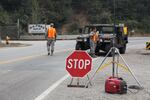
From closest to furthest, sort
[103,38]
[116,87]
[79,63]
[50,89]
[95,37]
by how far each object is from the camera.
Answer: [116,87]
[50,89]
[79,63]
[95,37]
[103,38]

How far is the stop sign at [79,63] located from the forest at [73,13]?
5960cm

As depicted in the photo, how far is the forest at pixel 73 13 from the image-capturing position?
3017 inches

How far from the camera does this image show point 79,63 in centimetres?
1338

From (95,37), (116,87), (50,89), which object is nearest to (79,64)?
(50,89)

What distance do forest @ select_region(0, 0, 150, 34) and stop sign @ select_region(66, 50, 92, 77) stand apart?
59.6m

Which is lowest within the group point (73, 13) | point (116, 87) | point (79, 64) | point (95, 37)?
point (116, 87)

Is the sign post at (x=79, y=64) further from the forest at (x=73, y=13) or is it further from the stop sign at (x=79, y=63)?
the forest at (x=73, y=13)

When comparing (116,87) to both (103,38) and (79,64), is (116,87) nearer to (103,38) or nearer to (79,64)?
(79,64)

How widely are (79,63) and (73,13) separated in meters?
72.8

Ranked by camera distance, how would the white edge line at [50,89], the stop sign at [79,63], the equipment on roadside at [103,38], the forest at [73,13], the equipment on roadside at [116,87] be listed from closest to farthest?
the white edge line at [50,89]
the equipment on roadside at [116,87]
the stop sign at [79,63]
the equipment on roadside at [103,38]
the forest at [73,13]

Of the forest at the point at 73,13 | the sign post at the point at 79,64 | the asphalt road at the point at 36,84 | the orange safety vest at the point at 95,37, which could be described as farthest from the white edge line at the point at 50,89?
the forest at the point at 73,13

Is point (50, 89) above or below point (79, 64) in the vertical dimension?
below

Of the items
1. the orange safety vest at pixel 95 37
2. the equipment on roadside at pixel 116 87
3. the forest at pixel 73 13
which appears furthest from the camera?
the forest at pixel 73 13

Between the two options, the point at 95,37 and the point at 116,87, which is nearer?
→ the point at 116,87
